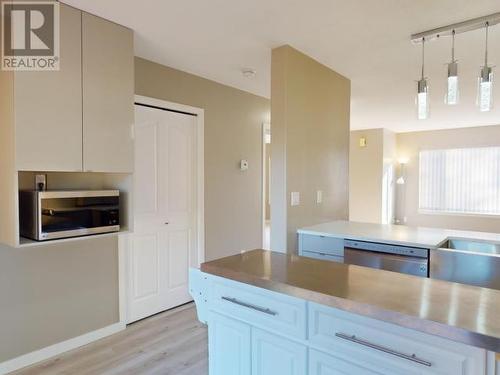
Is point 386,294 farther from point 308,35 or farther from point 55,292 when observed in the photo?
point 55,292

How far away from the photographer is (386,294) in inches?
46.6

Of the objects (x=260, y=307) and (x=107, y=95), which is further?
(x=107, y=95)

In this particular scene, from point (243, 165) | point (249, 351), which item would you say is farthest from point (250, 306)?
point (243, 165)

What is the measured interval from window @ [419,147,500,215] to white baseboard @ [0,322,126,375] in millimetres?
6781

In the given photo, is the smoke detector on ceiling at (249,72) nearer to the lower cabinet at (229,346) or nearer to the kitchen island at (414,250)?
the kitchen island at (414,250)

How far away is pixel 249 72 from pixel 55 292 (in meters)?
2.66

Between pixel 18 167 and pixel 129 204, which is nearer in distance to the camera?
pixel 18 167

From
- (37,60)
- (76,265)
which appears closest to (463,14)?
(37,60)

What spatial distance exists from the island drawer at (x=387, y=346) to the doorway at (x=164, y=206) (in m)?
2.36

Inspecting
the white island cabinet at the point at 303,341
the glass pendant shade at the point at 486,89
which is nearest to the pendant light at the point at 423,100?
the glass pendant shade at the point at 486,89

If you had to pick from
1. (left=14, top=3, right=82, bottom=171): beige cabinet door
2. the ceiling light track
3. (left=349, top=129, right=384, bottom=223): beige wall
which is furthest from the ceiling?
(left=349, top=129, right=384, bottom=223): beige wall

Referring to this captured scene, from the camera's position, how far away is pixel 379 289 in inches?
49.0

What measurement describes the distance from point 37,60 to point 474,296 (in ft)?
8.49

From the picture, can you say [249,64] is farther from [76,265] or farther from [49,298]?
[49,298]
